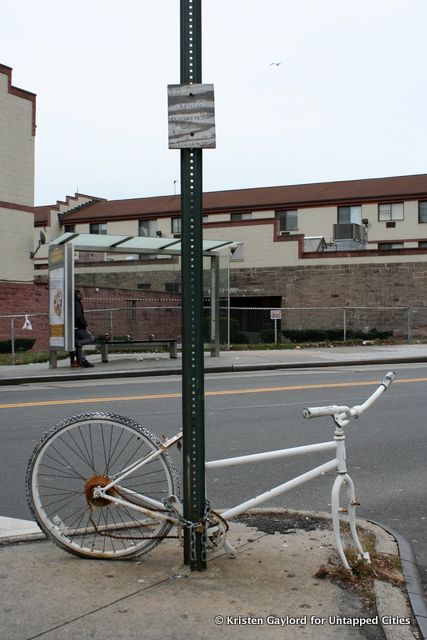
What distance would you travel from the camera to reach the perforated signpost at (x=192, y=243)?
4156mm

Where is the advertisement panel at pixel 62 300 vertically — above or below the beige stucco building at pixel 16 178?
below

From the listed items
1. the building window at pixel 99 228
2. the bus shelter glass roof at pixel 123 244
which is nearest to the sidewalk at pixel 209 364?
the bus shelter glass roof at pixel 123 244

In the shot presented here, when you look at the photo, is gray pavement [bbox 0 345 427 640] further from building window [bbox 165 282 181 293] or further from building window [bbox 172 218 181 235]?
building window [bbox 172 218 181 235]

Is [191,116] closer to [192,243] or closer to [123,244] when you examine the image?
[192,243]

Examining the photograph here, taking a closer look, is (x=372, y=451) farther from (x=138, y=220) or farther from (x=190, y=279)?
(x=138, y=220)

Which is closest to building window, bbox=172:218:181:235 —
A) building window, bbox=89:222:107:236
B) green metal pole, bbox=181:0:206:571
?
building window, bbox=89:222:107:236

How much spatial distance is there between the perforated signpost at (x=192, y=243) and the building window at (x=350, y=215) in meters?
47.0

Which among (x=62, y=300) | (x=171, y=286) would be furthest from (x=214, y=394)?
(x=171, y=286)

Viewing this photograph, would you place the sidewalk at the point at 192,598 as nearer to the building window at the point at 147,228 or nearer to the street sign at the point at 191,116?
the street sign at the point at 191,116

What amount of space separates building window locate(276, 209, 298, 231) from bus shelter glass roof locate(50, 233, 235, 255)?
3105cm

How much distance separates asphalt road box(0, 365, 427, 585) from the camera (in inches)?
245

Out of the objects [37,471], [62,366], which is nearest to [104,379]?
[62,366]

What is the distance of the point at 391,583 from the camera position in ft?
13.2

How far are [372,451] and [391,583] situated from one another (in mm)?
4153
